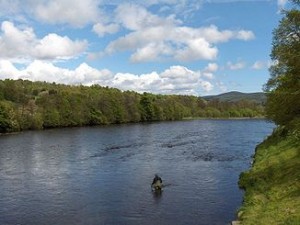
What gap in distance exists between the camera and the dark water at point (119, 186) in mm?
32688

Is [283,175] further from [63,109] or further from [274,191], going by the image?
[63,109]

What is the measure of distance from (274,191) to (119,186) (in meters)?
18.4

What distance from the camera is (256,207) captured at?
27828 mm

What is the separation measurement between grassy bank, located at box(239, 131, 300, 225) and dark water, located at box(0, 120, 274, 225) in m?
2.27

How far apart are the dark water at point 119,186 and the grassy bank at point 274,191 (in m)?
2.27

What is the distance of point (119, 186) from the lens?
43.8 metres

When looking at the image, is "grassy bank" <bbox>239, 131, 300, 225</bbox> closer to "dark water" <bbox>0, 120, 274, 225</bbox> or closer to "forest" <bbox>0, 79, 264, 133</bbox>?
Result: "dark water" <bbox>0, 120, 274, 225</bbox>

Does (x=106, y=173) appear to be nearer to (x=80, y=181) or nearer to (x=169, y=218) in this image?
(x=80, y=181)

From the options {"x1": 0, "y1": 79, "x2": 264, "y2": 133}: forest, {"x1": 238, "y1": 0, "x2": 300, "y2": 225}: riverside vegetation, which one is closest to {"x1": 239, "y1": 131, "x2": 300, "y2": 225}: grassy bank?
{"x1": 238, "y1": 0, "x2": 300, "y2": 225}: riverside vegetation

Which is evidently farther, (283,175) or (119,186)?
(119,186)

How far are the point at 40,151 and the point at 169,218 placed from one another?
164 feet

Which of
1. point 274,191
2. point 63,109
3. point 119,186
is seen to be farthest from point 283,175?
point 63,109

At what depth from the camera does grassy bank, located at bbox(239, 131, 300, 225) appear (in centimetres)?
2369

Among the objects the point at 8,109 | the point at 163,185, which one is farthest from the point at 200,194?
the point at 8,109
